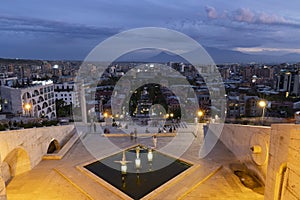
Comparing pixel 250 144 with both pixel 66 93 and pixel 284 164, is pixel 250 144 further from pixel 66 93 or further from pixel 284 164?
pixel 66 93

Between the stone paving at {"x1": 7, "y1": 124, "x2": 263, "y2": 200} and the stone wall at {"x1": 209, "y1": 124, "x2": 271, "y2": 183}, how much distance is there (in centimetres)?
37

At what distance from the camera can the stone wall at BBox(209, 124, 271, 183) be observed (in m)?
4.47

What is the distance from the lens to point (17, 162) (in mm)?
5184

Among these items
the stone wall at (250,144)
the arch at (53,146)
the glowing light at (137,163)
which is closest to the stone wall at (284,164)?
the stone wall at (250,144)

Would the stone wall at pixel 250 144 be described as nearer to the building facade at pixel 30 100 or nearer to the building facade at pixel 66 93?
the building facade at pixel 30 100

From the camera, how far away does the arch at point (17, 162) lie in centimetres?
494

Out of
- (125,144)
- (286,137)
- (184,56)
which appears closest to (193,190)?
(286,137)

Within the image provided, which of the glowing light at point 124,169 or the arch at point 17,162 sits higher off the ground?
the arch at point 17,162

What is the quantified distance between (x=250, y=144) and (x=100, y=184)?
11.8 ft

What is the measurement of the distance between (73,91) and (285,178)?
27008 mm

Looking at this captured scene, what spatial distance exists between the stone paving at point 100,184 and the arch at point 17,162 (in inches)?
6.1

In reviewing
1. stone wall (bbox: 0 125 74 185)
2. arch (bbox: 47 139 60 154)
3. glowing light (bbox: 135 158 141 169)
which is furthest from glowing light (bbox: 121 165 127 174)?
arch (bbox: 47 139 60 154)

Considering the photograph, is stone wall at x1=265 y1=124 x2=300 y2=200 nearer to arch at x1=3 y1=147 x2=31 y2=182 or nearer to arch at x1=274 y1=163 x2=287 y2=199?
arch at x1=274 y1=163 x2=287 y2=199

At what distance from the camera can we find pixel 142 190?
4.56 meters
